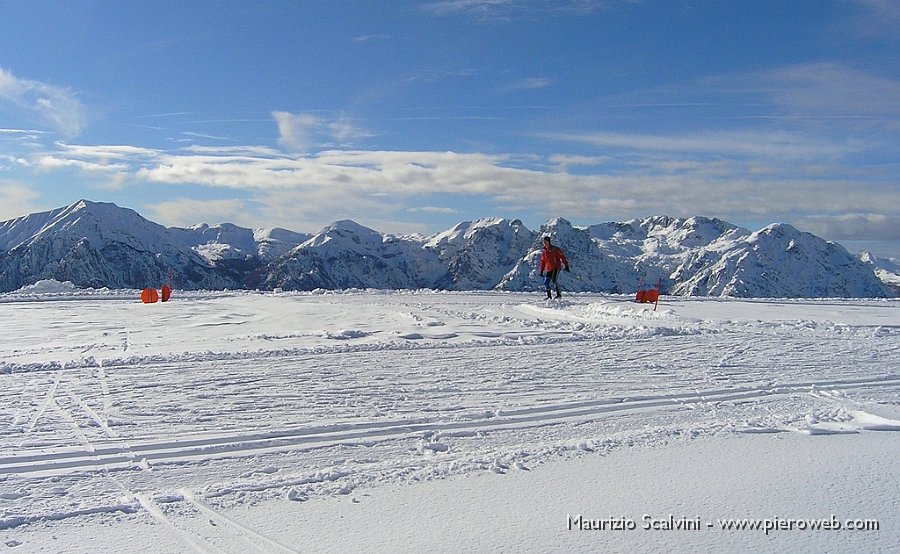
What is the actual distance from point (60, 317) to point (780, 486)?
56.3 feet

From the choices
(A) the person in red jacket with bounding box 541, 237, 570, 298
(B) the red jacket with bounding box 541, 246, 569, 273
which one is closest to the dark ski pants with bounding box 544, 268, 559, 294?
(A) the person in red jacket with bounding box 541, 237, 570, 298

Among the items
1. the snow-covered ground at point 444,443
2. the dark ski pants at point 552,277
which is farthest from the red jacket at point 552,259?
the snow-covered ground at point 444,443

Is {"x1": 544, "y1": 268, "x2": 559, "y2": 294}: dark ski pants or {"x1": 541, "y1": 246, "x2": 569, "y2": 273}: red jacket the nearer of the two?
{"x1": 541, "y1": 246, "x2": 569, "y2": 273}: red jacket

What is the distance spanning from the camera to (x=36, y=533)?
4.51 m

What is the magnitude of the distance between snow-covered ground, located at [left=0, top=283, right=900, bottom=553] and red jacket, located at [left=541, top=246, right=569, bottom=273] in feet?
23.7

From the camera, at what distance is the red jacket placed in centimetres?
2002

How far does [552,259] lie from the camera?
20.2 m

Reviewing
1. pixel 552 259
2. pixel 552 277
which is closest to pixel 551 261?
pixel 552 259

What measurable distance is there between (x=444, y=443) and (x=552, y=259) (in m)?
14.2

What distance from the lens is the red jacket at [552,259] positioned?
65.7 feet

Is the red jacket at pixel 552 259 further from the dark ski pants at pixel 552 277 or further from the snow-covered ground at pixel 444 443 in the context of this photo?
the snow-covered ground at pixel 444 443

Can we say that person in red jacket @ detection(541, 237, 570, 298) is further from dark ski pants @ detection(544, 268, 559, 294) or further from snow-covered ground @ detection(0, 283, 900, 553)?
snow-covered ground @ detection(0, 283, 900, 553)

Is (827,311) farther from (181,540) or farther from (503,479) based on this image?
(181,540)

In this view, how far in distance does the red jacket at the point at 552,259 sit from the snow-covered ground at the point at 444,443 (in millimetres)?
7210
